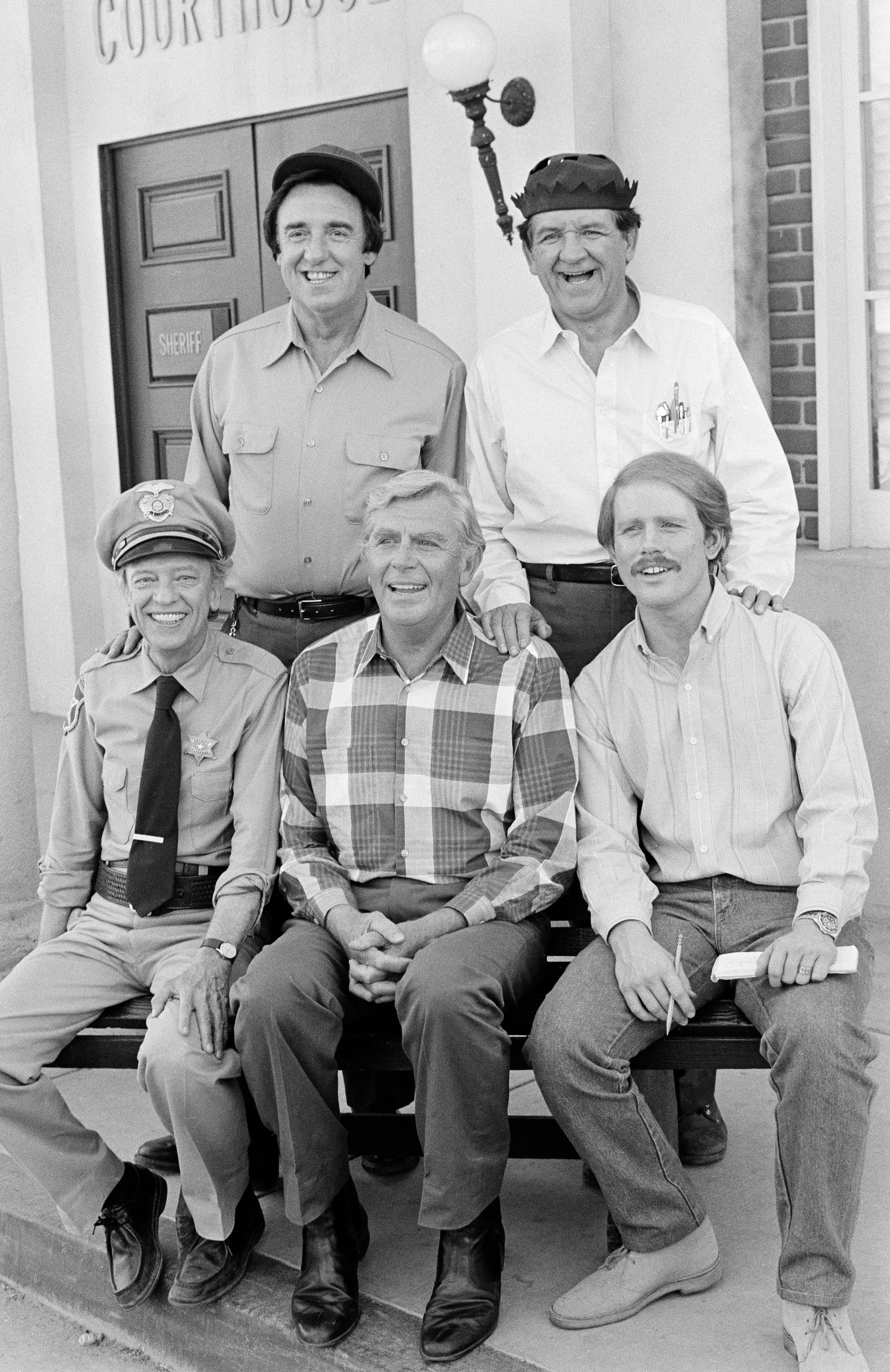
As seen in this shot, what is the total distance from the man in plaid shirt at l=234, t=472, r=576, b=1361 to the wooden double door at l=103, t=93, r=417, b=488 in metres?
3.28

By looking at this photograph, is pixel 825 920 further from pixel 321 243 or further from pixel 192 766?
pixel 321 243

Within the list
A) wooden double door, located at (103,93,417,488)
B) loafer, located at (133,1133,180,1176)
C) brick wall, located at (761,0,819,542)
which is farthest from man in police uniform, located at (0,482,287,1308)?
wooden double door, located at (103,93,417,488)

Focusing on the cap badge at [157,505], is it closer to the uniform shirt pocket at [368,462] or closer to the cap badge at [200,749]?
the cap badge at [200,749]

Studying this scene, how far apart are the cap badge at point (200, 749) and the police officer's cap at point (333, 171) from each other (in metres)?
1.21

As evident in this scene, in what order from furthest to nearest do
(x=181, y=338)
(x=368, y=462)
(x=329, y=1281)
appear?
1. (x=181, y=338)
2. (x=368, y=462)
3. (x=329, y=1281)

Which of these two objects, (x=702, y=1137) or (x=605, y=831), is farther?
(x=702, y=1137)

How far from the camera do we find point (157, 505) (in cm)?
312

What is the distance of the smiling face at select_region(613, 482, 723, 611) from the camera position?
2.92 meters

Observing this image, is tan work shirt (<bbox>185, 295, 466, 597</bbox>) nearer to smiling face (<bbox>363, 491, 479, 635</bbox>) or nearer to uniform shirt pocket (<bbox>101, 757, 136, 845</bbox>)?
smiling face (<bbox>363, 491, 479, 635</bbox>)

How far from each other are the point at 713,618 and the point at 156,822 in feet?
3.67

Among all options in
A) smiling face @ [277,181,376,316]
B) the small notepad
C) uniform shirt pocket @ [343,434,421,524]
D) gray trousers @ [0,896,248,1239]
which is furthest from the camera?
uniform shirt pocket @ [343,434,421,524]

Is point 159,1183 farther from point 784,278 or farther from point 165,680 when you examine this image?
point 784,278

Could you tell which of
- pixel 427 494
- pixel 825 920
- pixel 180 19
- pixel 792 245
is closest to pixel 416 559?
pixel 427 494

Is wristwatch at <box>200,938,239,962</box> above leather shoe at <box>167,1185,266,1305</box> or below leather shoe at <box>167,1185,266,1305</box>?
above
